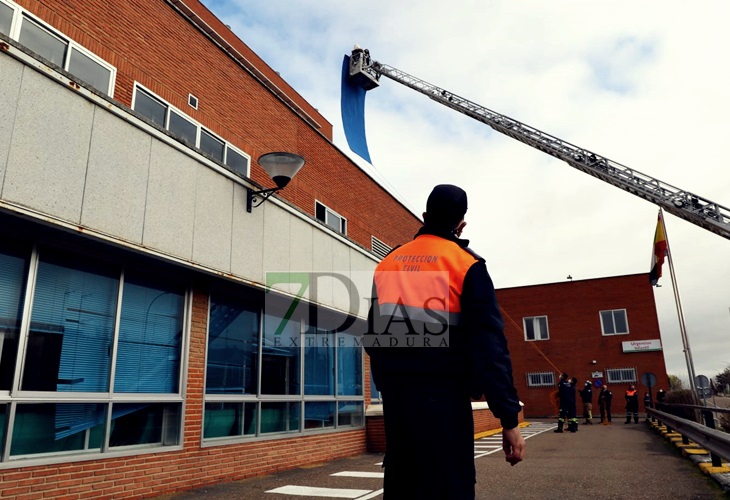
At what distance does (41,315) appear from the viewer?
569cm

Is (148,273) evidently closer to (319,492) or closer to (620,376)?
(319,492)

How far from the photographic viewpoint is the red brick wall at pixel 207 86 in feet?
26.4

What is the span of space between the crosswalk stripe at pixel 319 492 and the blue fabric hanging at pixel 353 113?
49.7 ft

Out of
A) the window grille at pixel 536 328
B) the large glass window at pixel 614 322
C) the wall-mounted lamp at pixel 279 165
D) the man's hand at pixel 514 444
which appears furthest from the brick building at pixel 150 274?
the large glass window at pixel 614 322

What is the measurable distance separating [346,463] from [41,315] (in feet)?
21.4

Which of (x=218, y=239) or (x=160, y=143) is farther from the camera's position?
(x=218, y=239)

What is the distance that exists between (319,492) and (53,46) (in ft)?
23.4

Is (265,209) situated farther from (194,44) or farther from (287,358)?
(194,44)

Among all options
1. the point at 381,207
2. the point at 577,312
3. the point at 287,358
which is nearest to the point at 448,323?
the point at 287,358

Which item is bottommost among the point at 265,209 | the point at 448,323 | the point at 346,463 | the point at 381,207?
the point at 346,463

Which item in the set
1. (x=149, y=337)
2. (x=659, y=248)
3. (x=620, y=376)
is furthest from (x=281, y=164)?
(x=620, y=376)

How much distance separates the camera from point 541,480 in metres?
7.82

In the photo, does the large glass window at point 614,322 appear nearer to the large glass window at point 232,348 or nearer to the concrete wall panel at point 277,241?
the concrete wall panel at point 277,241

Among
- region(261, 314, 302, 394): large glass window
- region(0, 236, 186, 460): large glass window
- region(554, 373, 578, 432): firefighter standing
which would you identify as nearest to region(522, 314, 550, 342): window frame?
region(554, 373, 578, 432): firefighter standing
